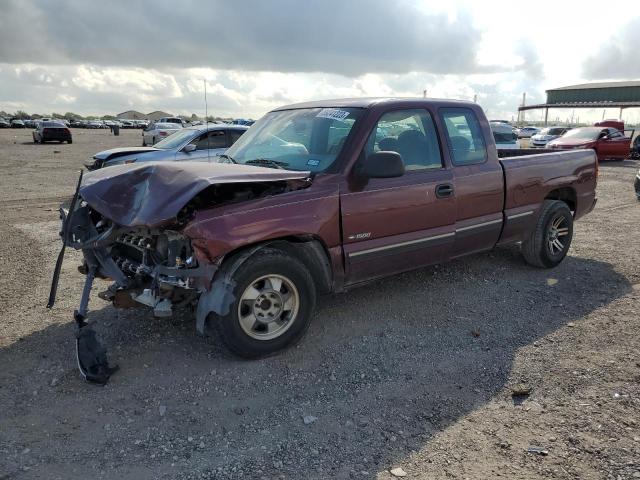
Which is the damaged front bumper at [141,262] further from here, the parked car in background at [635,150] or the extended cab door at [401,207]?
the parked car in background at [635,150]

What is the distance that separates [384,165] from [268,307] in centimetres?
140

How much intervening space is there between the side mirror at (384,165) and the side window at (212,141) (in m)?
8.24

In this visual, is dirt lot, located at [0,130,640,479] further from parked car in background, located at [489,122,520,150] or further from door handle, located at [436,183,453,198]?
parked car in background, located at [489,122,520,150]

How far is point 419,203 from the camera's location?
4637mm

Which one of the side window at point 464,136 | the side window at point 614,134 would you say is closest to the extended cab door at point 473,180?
the side window at point 464,136

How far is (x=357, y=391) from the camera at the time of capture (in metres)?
3.56

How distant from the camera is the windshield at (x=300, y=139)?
14.4 feet

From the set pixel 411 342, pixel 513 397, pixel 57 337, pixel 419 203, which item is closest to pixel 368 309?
pixel 411 342

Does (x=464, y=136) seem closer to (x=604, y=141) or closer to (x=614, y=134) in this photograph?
(x=604, y=141)

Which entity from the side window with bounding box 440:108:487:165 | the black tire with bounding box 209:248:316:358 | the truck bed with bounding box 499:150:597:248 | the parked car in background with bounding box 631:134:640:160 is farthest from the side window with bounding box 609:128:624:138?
the black tire with bounding box 209:248:316:358

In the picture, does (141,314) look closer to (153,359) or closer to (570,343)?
(153,359)

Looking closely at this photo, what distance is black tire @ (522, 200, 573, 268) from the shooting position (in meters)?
6.01

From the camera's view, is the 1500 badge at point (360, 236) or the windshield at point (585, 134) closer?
the 1500 badge at point (360, 236)

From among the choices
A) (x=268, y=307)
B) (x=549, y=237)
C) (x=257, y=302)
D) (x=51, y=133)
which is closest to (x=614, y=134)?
(x=549, y=237)
